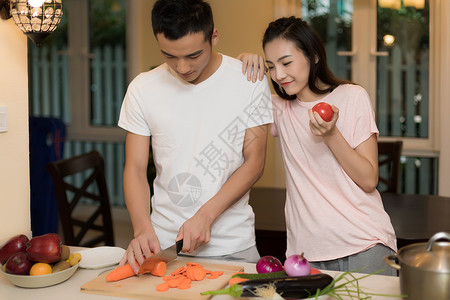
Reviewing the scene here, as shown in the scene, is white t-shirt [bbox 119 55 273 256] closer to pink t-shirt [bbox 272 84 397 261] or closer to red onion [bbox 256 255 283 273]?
pink t-shirt [bbox 272 84 397 261]

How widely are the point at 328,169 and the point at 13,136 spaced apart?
99cm

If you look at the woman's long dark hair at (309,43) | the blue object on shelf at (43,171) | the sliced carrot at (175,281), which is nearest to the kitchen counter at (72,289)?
the sliced carrot at (175,281)

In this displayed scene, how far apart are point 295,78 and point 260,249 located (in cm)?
98

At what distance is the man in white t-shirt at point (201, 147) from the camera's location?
6.17 ft

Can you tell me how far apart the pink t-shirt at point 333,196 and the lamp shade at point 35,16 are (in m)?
0.82

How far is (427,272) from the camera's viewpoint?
1.28 meters

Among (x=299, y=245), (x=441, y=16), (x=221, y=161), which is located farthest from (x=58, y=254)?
(x=441, y=16)

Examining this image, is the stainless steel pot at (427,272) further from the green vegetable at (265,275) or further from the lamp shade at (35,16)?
the lamp shade at (35,16)

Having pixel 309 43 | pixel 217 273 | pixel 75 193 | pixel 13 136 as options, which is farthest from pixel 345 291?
pixel 75 193

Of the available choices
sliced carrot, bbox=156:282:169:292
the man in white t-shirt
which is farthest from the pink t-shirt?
sliced carrot, bbox=156:282:169:292

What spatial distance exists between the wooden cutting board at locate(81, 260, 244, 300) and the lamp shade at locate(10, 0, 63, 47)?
2.41ft

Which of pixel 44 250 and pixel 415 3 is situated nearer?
pixel 44 250

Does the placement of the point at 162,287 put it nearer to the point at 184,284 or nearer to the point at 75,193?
the point at 184,284

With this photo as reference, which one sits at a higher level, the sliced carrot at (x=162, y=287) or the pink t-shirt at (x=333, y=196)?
the pink t-shirt at (x=333, y=196)
